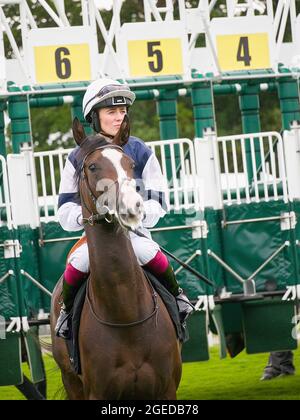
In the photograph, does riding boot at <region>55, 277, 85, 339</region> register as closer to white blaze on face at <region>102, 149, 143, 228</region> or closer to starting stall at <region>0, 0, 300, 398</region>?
Answer: white blaze on face at <region>102, 149, 143, 228</region>

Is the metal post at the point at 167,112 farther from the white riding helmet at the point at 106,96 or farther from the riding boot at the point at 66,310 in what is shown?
the riding boot at the point at 66,310

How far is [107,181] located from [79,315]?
957 millimetres

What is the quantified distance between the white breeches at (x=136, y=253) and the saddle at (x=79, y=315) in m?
0.11

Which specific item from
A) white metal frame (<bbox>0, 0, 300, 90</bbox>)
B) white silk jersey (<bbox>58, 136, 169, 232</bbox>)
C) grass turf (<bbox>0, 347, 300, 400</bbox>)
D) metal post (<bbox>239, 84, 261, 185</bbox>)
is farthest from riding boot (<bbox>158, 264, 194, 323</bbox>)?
metal post (<bbox>239, 84, 261, 185</bbox>)

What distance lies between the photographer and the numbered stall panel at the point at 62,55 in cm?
1116

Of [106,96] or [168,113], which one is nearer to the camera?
[106,96]

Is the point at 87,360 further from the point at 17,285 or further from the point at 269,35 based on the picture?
the point at 269,35

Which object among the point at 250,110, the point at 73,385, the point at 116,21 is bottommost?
the point at 73,385

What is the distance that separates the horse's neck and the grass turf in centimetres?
389

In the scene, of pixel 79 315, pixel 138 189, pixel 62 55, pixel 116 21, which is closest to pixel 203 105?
pixel 116 21

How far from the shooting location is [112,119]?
7.62 metres

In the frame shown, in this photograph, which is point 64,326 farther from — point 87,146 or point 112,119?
point 112,119

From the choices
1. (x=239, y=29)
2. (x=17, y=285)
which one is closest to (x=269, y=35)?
(x=239, y=29)

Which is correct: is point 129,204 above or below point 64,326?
above
